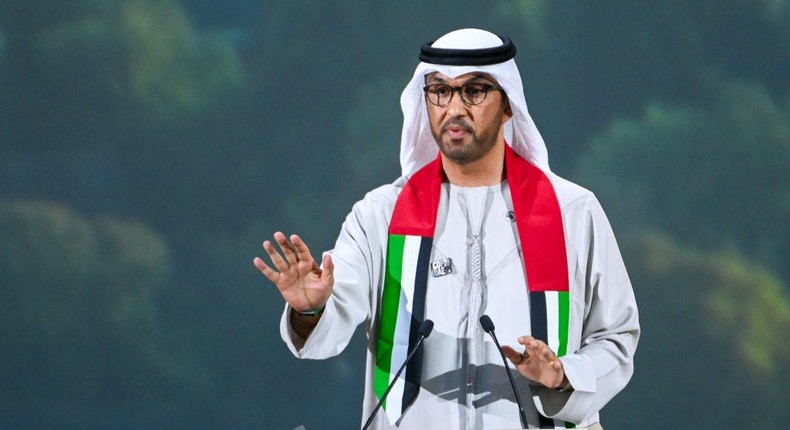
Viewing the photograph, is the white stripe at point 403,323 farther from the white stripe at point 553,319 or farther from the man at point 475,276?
the white stripe at point 553,319

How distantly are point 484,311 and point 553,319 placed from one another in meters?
0.18

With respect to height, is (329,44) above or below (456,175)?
above

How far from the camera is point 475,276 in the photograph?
374 centimetres

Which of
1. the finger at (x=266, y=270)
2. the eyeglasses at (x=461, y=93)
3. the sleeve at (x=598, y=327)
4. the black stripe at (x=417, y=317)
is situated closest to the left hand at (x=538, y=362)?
the sleeve at (x=598, y=327)

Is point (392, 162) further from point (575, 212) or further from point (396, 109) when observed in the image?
point (575, 212)

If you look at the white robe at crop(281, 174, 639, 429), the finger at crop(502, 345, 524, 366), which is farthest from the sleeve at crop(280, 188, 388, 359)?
the finger at crop(502, 345, 524, 366)

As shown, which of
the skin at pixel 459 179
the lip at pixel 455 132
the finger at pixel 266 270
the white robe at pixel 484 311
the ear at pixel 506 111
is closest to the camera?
the finger at pixel 266 270

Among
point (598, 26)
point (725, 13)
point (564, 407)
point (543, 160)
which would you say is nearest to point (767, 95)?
point (725, 13)

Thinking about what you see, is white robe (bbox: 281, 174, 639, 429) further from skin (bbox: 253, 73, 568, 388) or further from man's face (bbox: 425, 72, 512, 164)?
man's face (bbox: 425, 72, 512, 164)

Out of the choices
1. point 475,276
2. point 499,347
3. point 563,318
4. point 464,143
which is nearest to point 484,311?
point 475,276

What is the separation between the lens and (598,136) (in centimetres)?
558

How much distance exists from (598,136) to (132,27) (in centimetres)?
187

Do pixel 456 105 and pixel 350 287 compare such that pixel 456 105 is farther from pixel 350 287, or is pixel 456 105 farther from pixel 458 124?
pixel 350 287

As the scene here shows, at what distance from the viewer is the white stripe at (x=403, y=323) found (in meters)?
3.69
